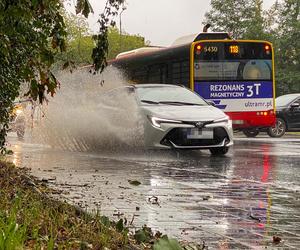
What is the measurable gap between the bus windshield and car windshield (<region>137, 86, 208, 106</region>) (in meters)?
5.70

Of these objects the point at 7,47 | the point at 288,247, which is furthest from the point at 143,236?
the point at 7,47

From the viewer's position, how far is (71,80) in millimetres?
15031

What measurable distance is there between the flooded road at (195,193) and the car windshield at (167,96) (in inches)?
75.2

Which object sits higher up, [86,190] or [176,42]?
[176,42]

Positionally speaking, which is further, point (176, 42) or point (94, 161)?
point (176, 42)

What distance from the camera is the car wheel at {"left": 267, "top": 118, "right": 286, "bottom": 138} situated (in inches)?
976

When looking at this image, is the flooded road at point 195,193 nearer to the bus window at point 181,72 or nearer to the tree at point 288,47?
the bus window at point 181,72

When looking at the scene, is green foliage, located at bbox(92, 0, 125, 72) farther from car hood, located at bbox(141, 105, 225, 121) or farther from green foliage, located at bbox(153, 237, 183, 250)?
car hood, located at bbox(141, 105, 225, 121)

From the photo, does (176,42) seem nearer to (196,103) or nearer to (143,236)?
(196,103)

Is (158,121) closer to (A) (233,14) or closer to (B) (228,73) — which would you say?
(B) (228,73)

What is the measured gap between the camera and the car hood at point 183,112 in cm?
1228

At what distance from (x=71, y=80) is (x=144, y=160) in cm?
464

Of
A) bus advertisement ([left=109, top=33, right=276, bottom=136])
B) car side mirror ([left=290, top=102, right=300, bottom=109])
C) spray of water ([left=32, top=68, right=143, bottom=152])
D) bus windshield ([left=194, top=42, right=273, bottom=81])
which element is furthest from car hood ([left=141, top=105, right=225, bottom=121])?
car side mirror ([left=290, top=102, right=300, bottom=109])

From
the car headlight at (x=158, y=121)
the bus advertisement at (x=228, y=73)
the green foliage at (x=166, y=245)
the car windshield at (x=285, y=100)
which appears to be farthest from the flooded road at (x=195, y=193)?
the car windshield at (x=285, y=100)
